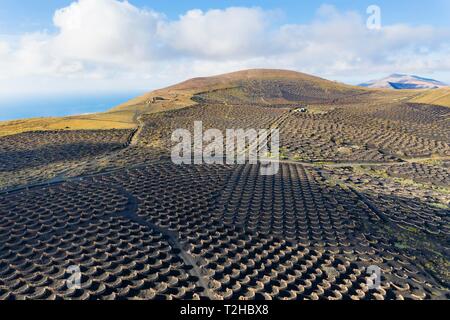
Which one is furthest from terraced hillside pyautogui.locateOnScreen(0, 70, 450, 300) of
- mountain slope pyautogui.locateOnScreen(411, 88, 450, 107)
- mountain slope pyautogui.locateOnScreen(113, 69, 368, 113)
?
mountain slope pyautogui.locateOnScreen(411, 88, 450, 107)

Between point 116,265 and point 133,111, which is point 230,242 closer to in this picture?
point 116,265

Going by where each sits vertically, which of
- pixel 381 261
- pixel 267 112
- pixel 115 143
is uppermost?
pixel 267 112

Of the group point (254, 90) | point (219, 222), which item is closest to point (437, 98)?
point (254, 90)

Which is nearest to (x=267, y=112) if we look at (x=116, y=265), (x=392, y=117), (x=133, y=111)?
(x=392, y=117)

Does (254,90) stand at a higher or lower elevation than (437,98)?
higher

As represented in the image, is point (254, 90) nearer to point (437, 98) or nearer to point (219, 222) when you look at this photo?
point (437, 98)

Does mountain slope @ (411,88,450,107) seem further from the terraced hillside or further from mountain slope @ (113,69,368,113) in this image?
the terraced hillside

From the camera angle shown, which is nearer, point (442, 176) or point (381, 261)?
point (381, 261)
